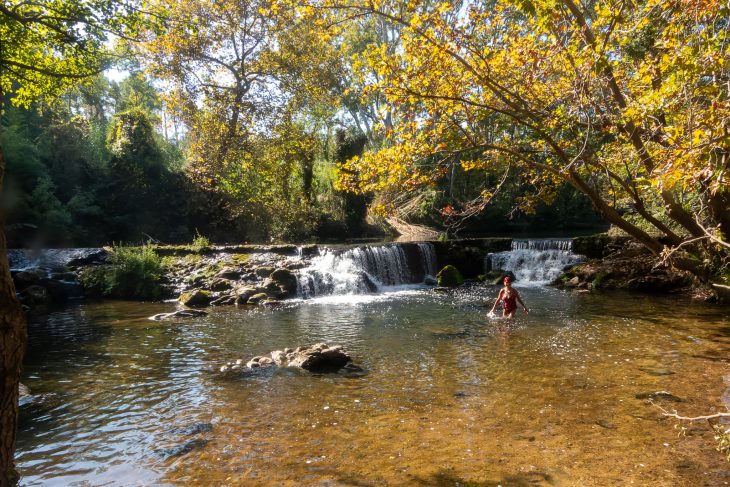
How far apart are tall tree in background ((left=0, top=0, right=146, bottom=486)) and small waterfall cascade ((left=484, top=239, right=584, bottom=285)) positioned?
1585 centimetres

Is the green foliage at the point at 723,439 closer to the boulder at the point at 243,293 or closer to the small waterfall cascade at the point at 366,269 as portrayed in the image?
the boulder at the point at 243,293

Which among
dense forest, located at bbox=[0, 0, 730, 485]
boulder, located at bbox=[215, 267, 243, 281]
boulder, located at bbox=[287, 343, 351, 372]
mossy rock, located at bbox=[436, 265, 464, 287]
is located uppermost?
dense forest, located at bbox=[0, 0, 730, 485]

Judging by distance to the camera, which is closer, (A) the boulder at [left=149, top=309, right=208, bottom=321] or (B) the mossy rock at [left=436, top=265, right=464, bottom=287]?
(A) the boulder at [left=149, top=309, right=208, bottom=321]

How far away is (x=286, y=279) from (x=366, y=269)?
3.41 m

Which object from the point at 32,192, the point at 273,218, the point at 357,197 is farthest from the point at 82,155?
the point at 357,197

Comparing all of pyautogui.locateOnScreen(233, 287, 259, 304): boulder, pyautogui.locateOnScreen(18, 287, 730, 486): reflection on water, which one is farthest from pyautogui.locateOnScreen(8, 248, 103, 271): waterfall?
pyautogui.locateOnScreen(18, 287, 730, 486): reflection on water

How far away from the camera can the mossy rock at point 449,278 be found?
725 inches

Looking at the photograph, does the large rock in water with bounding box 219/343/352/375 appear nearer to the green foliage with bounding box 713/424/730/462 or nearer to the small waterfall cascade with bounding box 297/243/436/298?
the green foliage with bounding box 713/424/730/462

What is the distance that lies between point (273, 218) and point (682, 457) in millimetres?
24810

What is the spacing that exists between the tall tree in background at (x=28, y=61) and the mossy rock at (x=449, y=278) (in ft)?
43.8

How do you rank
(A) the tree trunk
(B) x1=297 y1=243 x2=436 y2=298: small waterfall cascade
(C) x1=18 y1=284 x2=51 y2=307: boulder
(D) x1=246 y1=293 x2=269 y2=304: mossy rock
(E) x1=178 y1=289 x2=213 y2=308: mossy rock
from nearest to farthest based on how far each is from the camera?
(A) the tree trunk < (C) x1=18 y1=284 x2=51 y2=307: boulder < (E) x1=178 y1=289 x2=213 y2=308: mossy rock < (D) x1=246 y1=293 x2=269 y2=304: mossy rock < (B) x1=297 y1=243 x2=436 y2=298: small waterfall cascade

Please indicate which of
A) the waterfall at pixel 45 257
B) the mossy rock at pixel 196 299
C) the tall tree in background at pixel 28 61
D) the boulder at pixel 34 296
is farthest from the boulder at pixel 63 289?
the tall tree in background at pixel 28 61

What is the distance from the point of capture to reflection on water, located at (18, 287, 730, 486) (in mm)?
4695

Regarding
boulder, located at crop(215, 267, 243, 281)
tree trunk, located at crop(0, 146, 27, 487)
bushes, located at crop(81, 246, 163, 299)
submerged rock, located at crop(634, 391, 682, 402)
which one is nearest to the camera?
tree trunk, located at crop(0, 146, 27, 487)
